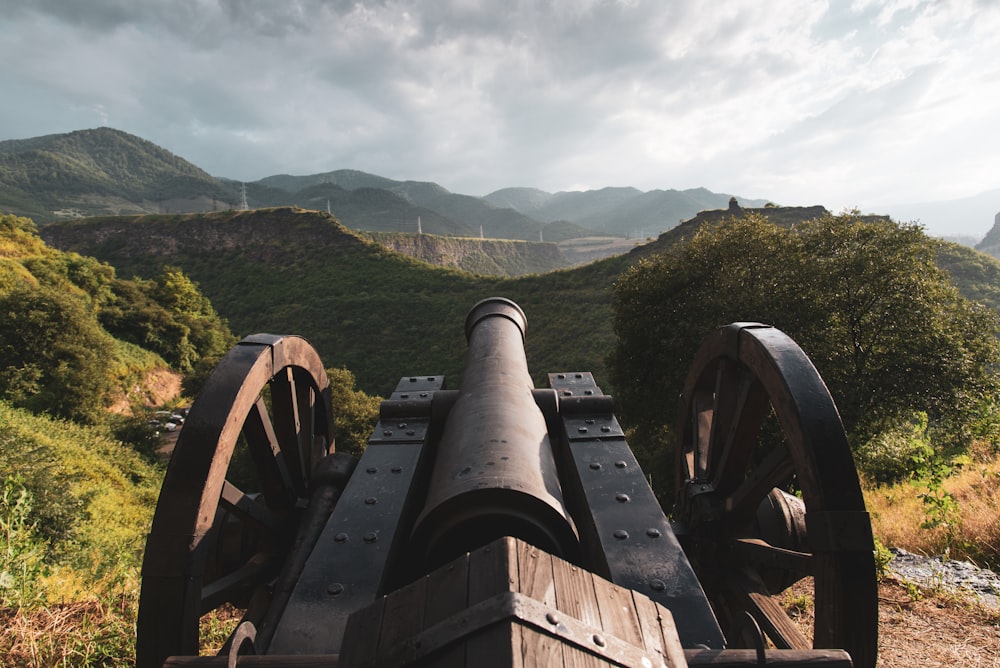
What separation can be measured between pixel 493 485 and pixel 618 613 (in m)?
0.78

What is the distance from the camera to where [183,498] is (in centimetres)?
188

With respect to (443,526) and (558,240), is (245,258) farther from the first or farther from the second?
(558,240)

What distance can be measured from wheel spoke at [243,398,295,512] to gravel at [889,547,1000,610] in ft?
13.0

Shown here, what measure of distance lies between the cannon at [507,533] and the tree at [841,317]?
7.76 m

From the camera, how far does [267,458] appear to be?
2.75m

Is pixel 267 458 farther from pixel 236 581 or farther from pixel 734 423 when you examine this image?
pixel 734 423

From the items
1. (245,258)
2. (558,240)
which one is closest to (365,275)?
(245,258)

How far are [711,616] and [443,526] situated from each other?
94 centimetres

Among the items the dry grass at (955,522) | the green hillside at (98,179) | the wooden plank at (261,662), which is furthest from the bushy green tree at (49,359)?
the green hillside at (98,179)

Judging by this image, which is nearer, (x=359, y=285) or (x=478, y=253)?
(x=359, y=285)

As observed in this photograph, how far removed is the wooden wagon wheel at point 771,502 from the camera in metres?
1.80

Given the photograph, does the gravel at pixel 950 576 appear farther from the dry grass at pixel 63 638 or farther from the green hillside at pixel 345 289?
the green hillside at pixel 345 289

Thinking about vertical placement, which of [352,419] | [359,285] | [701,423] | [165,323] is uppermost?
[359,285]

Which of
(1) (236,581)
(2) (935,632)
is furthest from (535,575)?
(2) (935,632)
